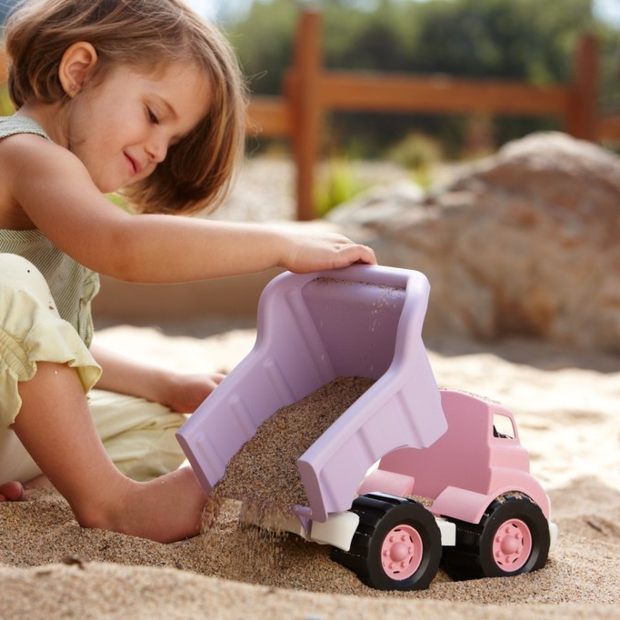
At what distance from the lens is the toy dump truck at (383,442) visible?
133 centimetres

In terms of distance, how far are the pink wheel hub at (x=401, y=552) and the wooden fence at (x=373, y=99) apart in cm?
396

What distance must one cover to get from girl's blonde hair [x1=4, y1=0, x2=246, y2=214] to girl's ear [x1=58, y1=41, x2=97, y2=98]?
2cm

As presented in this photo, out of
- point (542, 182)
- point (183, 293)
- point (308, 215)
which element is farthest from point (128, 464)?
point (308, 215)

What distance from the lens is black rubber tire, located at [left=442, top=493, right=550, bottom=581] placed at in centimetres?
143

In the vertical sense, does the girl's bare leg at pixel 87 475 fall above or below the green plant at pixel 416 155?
below

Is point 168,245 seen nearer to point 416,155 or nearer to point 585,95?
point 585,95

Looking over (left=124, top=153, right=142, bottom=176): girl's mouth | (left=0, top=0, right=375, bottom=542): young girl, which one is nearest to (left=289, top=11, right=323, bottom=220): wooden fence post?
(left=0, top=0, right=375, bottom=542): young girl

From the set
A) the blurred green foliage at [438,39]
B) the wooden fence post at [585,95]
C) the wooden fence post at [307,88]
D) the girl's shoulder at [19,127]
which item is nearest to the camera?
the girl's shoulder at [19,127]

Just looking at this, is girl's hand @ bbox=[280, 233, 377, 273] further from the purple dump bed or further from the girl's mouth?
the girl's mouth

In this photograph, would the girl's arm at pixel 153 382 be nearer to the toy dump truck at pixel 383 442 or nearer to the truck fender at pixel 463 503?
the toy dump truck at pixel 383 442

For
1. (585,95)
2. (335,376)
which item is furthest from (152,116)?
(585,95)

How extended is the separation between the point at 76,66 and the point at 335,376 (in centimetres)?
77

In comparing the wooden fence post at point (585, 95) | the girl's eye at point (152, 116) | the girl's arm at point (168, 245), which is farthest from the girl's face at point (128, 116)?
the wooden fence post at point (585, 95)

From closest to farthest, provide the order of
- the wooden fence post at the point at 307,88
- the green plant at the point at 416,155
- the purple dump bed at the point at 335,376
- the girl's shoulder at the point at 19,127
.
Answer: the purple dump bed at the point at 335,376, the girl's shoulder at the point at 19,127, the wooden fence post at the point at 307,88, the green plant at the point at 416,155
